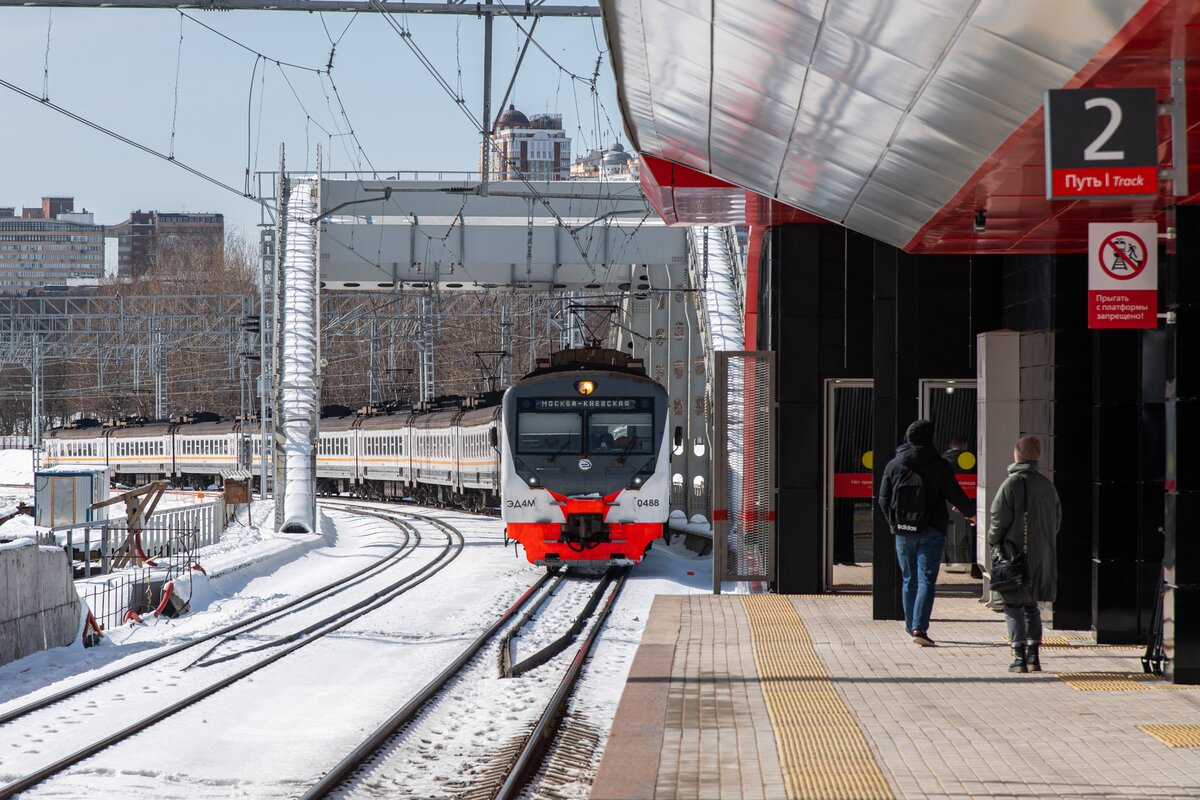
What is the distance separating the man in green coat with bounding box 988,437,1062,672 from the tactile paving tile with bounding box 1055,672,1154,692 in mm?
283

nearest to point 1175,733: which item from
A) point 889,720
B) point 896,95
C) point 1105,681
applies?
point 889,720

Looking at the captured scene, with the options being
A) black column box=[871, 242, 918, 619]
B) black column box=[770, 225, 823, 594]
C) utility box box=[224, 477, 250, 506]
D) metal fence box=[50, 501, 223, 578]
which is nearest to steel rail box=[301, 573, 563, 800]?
black column box=[770, 225, 823, 594]

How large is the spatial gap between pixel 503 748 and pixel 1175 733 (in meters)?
3.90

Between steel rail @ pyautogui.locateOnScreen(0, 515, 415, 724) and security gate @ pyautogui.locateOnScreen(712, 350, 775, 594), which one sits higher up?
security gate @ pyautogui.locateOnScreen(712, 350, 775, 594)

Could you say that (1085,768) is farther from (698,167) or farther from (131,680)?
(131,680)

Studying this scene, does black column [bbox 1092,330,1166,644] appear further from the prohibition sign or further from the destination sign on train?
the destination sign on train

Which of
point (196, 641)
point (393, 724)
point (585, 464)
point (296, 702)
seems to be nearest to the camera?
point (393, 724)

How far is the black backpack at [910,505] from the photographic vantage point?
389 inches

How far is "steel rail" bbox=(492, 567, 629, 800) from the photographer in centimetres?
739

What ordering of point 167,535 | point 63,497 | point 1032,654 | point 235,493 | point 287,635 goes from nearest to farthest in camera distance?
point 1032,654
point 287,635
point 167,535
point 63,497
point 235,493

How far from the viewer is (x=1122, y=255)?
8328mm

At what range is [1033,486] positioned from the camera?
904 cm

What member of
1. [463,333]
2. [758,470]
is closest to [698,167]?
[758,470]

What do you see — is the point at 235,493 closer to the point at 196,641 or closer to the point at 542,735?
the point at 196,641
